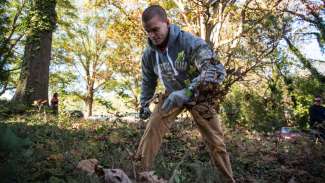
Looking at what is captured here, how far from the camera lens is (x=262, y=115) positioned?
13656 millimetres

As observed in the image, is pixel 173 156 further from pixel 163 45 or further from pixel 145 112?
pixel 163 45

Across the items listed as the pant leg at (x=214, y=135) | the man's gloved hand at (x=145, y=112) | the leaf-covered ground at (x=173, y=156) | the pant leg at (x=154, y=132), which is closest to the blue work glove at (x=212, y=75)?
the pant leg at (x=214, y=135)

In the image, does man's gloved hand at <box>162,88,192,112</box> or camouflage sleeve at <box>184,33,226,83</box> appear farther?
camouflage sleeve at <box>184,33,226,83</box>

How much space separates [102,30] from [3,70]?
116 ft

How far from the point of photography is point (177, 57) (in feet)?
14.0

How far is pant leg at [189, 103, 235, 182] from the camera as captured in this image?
4316 millimetres

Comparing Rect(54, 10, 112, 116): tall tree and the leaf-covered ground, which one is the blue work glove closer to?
the leaf-covered ground

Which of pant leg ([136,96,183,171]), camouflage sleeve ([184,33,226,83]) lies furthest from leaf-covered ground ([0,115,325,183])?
camouflage sleeve ([184,33,226,83])

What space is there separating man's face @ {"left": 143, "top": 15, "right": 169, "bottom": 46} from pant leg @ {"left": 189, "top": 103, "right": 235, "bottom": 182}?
2.51 feet

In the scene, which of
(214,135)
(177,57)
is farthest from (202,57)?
(214,135)

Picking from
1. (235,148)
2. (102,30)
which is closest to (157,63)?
(235,148)

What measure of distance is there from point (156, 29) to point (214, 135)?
1220mm

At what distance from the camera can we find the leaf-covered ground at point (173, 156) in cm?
384

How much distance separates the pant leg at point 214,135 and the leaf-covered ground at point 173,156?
32cm
